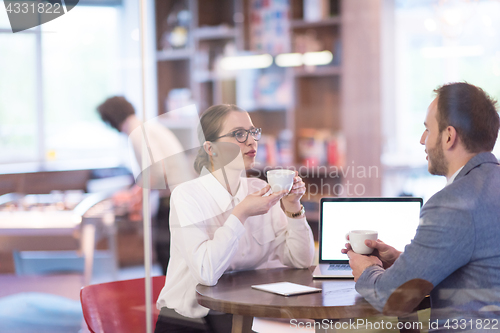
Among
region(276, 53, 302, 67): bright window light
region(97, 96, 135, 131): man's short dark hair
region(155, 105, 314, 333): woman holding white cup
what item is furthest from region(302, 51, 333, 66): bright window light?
region(155, 105, 314, 333): woman holding white cup

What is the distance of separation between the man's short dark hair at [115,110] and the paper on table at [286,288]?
3.62 feet

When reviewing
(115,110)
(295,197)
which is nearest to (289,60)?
(115,110)

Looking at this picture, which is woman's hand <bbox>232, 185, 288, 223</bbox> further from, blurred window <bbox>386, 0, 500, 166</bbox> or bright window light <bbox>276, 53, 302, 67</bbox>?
bright window light <bbox>276, 53, 302, 67</bbox>

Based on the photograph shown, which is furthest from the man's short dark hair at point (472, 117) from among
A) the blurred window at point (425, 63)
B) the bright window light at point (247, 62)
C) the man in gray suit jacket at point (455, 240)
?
the bright window light at point (247, 62)

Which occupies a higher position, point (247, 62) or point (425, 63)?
point (247, 62)

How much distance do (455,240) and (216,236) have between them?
2.17ft

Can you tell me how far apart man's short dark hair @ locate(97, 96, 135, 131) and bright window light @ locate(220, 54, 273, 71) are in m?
1.99

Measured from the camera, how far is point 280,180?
4.73 feet

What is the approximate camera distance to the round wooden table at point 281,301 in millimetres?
1244

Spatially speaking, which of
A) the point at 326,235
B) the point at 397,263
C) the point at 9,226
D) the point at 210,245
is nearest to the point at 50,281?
the point at 9,226

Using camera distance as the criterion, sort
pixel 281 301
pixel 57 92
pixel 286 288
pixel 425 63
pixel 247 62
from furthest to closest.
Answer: pixel 247 62, pixel 425 63, pixel 57 92, pixel 286 288, pixel 281 301

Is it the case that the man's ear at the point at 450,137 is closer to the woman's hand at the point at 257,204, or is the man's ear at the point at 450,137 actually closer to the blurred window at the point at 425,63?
the blurred window at the point at 425,63

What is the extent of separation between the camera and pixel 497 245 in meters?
1.18

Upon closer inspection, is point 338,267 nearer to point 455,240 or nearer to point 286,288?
point 286,288
